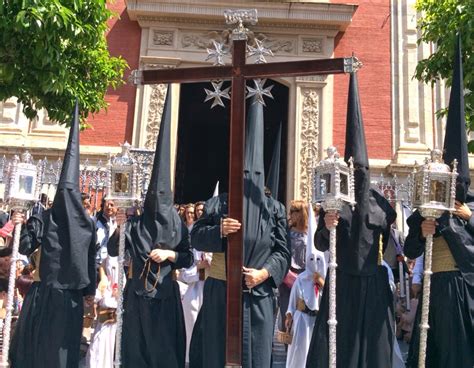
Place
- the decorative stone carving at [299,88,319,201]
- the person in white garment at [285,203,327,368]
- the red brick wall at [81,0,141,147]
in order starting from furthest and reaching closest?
the red brick wall at [81,0,141,147] < the decorative stone carving at [299,88,319,201] < the person in white garment at [285,203,327,368]

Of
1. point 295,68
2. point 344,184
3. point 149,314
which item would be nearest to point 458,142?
point 344,184

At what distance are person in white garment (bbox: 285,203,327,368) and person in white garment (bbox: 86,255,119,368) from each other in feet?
6.15

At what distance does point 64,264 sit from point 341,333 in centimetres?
242

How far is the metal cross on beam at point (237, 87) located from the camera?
433cm

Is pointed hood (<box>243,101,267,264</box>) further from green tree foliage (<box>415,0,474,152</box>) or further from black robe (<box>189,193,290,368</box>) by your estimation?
green tree foliage (<box>415,0,474,152</box>)

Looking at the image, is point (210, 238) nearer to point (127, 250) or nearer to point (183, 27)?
point (127, 250)

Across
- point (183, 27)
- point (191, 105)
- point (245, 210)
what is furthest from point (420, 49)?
point (245, 210)

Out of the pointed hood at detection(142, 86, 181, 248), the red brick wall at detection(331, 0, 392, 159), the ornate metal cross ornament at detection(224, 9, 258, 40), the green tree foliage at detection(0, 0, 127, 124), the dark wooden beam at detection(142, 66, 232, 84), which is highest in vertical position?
the red brick wall at detection(331, 0, 392, 159)

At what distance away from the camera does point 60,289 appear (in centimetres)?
500

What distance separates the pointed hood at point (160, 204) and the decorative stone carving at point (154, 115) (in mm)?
7307

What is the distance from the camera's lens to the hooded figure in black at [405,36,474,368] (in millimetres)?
4367

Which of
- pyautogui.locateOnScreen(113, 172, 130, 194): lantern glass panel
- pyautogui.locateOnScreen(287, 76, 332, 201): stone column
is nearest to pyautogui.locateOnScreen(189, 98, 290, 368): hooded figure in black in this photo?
pyautogui.locateOnScreen(113, 172, 130, 194): lantern glass panel

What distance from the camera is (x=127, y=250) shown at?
5.12m

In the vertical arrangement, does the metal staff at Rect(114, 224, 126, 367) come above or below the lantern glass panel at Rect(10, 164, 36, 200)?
below
